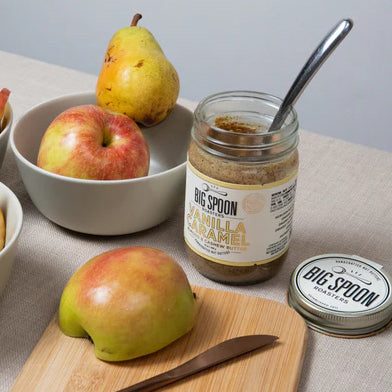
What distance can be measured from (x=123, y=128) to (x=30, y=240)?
169 mm

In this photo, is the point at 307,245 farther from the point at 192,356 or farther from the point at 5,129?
the point at 5,129

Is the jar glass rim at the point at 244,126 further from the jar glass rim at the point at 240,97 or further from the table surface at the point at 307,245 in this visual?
the table surface at the point at 307,245

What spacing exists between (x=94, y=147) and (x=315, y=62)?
26 centimetres

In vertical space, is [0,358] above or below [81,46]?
above

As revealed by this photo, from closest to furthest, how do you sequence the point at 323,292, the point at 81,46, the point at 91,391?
the point at 91,391 → the point at 323,292 → the point at 81,46

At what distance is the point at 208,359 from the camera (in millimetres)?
646

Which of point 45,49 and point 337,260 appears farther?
point 45,49

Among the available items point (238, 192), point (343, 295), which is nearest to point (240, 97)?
point (238, 192)

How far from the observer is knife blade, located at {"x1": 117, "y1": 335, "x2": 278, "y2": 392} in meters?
0.62

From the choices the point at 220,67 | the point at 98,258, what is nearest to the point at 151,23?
the point at 220,67

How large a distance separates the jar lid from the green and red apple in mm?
125

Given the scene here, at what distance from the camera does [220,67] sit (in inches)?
90.0

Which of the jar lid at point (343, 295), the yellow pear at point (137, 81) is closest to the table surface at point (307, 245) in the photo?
the jar lid at point (343, 295)

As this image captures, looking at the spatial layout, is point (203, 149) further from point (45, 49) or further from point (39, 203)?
point (45, 49)
